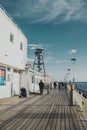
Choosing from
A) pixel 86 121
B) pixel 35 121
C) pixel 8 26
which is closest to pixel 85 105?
pixel 86 121

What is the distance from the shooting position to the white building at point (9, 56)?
2297 cm

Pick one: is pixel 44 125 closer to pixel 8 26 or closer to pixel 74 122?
pixel 74 122

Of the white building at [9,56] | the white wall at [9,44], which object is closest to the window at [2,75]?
the white building at [9,56]

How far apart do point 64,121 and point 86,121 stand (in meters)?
1.06

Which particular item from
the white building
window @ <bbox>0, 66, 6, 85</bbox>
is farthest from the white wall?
window @ <bbox>0, 66, 6, 85</bbox>

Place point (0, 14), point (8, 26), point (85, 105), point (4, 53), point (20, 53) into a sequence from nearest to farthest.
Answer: point (85, 105) → point (0, 14) → point (4, 53) → point (8, 26) → point (20, 53)

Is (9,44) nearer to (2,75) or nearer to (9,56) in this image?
(9,56)

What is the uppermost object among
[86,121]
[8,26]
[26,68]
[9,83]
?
[8,26]

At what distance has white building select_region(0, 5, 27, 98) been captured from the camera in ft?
75.4

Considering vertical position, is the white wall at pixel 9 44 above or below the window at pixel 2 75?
above

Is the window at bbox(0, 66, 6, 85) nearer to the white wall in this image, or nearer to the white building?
the white building

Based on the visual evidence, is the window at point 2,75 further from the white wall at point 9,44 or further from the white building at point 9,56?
the white wall at point 9,44

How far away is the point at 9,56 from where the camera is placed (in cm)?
2531

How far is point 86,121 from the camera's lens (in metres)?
11.7
